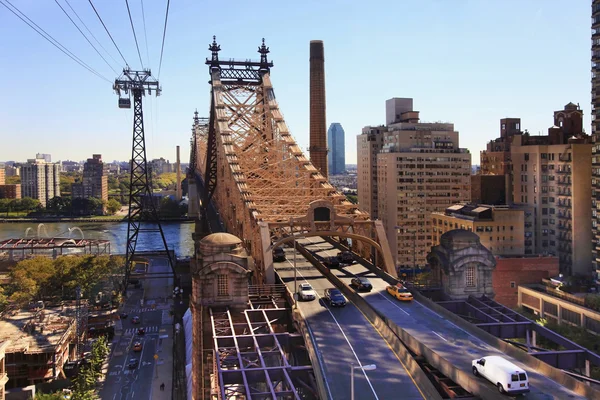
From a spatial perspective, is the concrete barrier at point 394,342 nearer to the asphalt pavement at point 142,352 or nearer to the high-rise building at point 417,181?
the asphalt pavement at point 142,352

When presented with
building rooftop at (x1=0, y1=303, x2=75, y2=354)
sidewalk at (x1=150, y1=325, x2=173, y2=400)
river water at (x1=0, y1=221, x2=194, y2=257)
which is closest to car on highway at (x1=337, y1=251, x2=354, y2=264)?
sidewalk at (x1=150, y1=325, x2=173, y2=400)

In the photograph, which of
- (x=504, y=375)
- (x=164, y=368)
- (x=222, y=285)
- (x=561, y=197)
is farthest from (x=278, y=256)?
(x=561, y=197)

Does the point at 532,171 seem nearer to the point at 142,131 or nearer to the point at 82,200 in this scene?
the point at 142,131

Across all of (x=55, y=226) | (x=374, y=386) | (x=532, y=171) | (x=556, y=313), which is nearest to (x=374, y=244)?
(x=374, y=386)

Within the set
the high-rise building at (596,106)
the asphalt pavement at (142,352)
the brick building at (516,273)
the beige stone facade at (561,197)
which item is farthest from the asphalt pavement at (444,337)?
the beige stone facade at (561,197)

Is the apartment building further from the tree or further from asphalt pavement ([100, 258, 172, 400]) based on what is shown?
the tree
